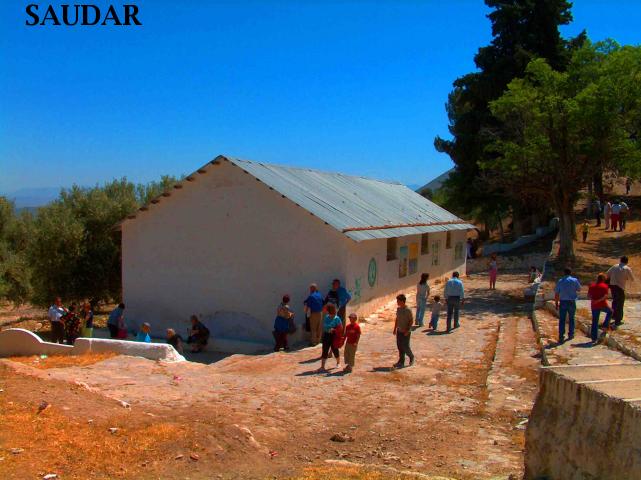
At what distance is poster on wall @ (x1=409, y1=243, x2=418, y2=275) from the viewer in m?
21.8

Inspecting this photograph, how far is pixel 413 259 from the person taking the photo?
22.1m

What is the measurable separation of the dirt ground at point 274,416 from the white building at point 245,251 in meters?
3.21

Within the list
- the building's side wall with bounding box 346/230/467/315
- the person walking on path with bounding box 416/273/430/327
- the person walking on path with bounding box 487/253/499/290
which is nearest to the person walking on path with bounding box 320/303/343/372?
the person walking on path with bounding box 416/273/430/327

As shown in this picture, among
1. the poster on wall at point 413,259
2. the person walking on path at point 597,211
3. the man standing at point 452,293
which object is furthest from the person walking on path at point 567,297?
the person walking on path at point 597,211

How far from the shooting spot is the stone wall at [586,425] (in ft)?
16.1

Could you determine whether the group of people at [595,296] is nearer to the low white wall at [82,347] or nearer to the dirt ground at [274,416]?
the dirt ground at [274,416]

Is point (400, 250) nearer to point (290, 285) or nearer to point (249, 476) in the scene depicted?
point (290, 285)

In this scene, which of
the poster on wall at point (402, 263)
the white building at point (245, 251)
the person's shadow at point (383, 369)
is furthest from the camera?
the poster on wall at point (402, 263)

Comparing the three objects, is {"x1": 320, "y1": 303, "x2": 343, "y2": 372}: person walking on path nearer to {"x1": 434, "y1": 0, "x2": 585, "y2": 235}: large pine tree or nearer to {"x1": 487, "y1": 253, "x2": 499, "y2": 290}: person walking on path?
{"x1": 487, "y1": 253, "x2": 499, "y2": 290}: person walking on path

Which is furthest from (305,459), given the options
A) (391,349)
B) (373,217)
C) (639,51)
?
(639,51)

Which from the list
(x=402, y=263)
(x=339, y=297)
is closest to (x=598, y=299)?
(x=339, y=297)

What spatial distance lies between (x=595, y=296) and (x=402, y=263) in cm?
925

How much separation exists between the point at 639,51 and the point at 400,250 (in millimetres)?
12094

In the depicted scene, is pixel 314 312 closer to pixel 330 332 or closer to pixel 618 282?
pixel 330 332
